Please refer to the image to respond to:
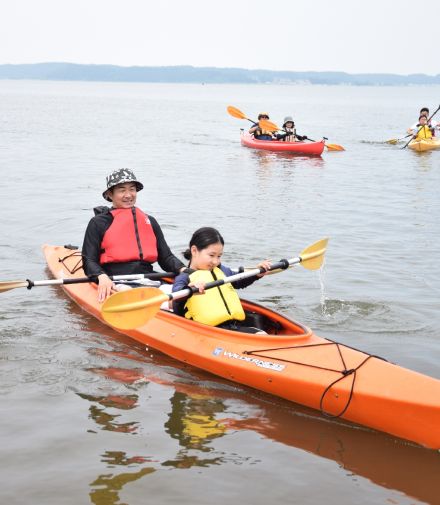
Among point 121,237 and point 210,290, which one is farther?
point 121,237

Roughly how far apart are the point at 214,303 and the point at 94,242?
144cm

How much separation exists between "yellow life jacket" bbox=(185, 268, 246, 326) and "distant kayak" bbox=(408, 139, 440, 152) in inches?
710

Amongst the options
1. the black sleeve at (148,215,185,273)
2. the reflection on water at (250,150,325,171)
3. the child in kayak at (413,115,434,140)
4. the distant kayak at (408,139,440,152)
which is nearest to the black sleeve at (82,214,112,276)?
the black sleeve at (148,215,185,273)

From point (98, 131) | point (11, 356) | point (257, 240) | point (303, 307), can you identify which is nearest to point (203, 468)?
point (11, 356)

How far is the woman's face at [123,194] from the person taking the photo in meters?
6.75

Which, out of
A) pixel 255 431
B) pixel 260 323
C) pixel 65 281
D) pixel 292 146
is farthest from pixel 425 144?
pixel 255 431

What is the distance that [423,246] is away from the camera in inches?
426

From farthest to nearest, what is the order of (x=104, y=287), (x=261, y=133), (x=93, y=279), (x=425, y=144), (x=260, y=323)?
(x=425, y=144)
(x=261, y=133)
(x=93, y=279)
(x=104, y=287)
(x=260, y=323)

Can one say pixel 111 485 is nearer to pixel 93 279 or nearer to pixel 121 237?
pixel 93 279

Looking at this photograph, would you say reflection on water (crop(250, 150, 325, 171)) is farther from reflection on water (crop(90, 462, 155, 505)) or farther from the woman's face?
reflection on water (crop(90, 462, 155, 505))

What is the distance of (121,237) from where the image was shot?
22.1ft

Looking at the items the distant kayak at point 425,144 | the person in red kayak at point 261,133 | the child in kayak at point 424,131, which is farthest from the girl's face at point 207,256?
the child in kayak at point 424,131

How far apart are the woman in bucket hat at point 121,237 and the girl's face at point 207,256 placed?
77 centimetres

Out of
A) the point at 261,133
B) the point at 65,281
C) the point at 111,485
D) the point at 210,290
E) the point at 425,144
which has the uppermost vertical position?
the point at 261,133
